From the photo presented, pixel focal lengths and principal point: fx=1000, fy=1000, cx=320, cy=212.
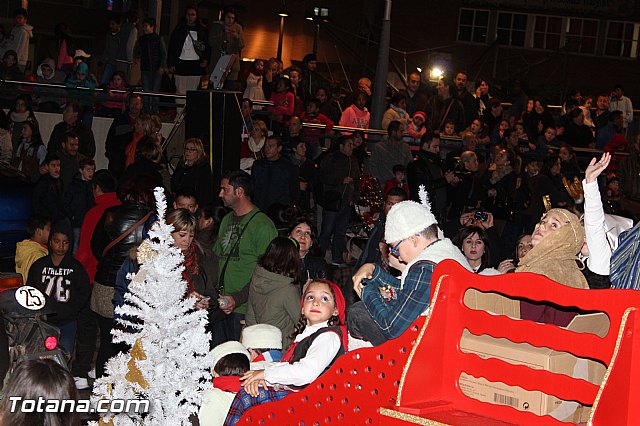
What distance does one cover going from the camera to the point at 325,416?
5.03m

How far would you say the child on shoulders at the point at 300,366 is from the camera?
18.1 feet

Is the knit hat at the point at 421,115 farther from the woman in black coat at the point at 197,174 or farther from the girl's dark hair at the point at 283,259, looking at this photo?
the girl's dark hair at the point at 283,259

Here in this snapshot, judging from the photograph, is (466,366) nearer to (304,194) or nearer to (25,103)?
(304,194)

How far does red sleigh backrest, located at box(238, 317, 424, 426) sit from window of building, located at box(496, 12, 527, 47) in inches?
1269

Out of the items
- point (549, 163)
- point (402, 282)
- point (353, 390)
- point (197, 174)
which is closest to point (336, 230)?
point (197, 174)

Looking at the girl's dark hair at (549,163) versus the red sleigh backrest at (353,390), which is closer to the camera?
the red sleigh backrest at (353,390)

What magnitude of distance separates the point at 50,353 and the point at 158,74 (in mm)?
11009

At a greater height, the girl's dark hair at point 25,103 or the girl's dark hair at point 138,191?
the girl's dark hair at point 25,103

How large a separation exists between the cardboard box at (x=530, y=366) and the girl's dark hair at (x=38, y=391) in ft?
6.41

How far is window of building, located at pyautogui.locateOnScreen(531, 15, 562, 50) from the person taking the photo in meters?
36.1

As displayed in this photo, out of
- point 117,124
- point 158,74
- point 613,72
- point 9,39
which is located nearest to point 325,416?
point 117,124

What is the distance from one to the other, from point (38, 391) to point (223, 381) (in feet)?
9.53

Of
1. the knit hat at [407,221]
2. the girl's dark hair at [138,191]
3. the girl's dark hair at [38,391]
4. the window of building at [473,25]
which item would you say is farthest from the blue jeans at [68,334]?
the window of building at [473,25]

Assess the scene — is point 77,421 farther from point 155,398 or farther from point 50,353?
point 50,353
